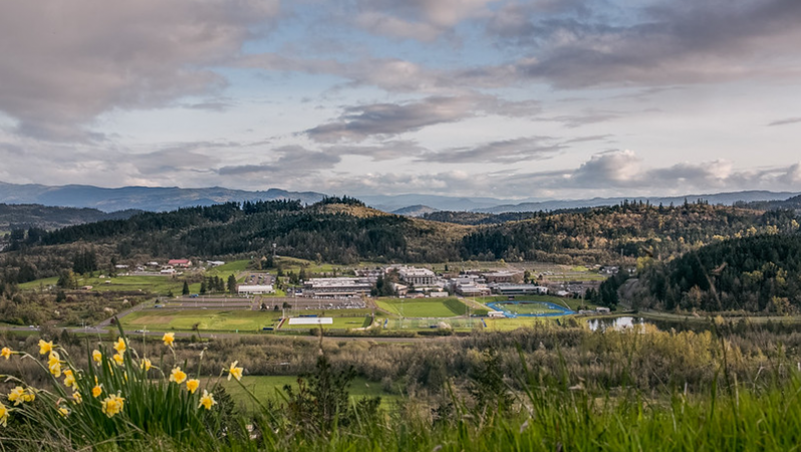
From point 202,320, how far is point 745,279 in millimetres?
47164

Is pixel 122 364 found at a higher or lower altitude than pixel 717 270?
lower

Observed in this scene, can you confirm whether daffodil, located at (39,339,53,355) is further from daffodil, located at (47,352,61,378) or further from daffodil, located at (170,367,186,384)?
daffodil, located at (170,367,186,384)

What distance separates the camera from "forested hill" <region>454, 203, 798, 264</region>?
10581 cm

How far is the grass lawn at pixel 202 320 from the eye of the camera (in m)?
47.9

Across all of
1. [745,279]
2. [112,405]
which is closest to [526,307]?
[745,279]

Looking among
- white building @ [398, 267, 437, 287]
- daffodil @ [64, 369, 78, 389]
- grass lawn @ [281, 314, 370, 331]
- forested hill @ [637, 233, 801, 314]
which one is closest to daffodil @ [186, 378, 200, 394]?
daffodil @ [64, 369, 78, 389]

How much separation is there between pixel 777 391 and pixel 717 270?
88 cm

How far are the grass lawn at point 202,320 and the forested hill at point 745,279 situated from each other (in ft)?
118

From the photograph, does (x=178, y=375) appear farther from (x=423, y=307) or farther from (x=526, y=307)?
(x=423, y=307)

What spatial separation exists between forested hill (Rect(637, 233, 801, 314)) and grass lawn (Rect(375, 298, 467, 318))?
19.7 metres

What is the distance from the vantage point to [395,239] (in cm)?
12381

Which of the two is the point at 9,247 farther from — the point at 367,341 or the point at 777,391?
the point at 777,391

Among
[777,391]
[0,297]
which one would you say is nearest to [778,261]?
[777,391]

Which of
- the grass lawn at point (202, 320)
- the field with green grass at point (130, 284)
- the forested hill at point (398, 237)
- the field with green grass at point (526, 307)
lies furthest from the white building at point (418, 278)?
the field with green grass at point (130, 284)
